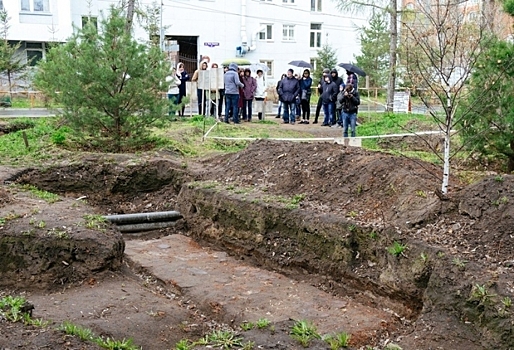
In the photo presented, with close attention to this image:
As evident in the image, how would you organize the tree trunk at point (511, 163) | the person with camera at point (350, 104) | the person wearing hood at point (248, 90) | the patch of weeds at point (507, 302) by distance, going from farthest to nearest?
the person wearing hood at point (248, 90)
the person with camera at point (350, 104)
the tree trunk at point (511, 163)
the patch of weeds at point (507, 302)

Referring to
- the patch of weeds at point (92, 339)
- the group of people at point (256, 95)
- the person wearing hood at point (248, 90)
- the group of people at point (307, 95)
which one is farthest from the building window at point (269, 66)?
the patch of weeds at point (92, 339)

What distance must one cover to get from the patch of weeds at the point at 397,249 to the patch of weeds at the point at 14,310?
3308 mm

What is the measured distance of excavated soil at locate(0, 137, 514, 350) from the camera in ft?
17.1

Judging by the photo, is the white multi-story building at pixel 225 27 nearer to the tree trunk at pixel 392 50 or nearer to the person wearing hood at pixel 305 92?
the tree trunk at pixel 392 50

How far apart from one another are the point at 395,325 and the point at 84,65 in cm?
820

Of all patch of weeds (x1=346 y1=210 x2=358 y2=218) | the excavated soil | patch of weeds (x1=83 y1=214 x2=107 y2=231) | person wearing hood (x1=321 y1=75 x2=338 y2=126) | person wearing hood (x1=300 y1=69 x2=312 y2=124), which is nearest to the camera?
the excavated soil

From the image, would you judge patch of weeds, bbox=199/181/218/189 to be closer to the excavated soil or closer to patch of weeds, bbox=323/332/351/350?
the excavated soil

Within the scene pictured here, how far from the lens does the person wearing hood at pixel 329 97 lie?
17828mm

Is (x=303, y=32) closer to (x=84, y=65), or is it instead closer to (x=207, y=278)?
(x=84, y=65)

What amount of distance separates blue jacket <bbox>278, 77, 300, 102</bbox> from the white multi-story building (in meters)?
10.4

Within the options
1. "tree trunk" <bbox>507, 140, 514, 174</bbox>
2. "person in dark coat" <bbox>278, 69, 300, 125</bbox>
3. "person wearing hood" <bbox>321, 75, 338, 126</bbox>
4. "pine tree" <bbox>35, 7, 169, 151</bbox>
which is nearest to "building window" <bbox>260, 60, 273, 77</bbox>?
"person in dark coat" <bbox>278, 69, 300, 125</bbox>

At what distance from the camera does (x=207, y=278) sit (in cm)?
723

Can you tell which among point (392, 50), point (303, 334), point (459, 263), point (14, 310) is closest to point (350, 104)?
point (459, 263)

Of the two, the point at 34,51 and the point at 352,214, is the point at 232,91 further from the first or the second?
the point at 34,51
